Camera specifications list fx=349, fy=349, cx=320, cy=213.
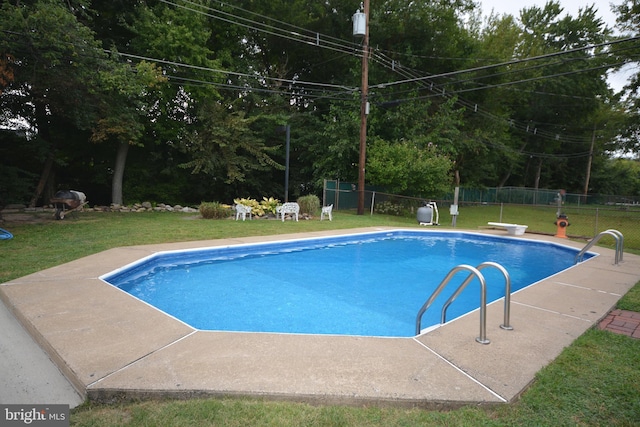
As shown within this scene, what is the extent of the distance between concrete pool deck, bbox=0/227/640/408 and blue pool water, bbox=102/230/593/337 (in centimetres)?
77

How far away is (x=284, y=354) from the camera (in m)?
2.94

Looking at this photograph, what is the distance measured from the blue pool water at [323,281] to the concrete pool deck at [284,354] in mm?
773

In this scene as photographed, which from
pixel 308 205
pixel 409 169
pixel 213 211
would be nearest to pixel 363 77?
pixel 409 169

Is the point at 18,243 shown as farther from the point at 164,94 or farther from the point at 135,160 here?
the point at 135,160

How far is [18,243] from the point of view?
7.29 m

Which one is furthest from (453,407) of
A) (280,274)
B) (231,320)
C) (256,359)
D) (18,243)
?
(18,243)

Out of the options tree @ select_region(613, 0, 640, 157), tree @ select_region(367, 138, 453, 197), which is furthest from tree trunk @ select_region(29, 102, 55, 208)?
tree @ select_region(613, 0, 640, 157)

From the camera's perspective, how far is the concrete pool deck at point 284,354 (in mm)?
2412

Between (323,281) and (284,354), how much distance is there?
3817 mm

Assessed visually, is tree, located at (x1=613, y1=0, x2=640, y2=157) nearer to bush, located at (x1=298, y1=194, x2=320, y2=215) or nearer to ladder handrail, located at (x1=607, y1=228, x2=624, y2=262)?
ladder handrail, located at (x1=607, y1=228, x2=624, y2=262)

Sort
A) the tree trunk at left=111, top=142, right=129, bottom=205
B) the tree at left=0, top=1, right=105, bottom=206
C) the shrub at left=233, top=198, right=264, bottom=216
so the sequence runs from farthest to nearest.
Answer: the tree trunk at left=111, top=142, right=129, bottom=205 < the shrub at left=233, top=198, right=264, bottom=216 < the tree at left=0, top=1, right=105, bottom=206

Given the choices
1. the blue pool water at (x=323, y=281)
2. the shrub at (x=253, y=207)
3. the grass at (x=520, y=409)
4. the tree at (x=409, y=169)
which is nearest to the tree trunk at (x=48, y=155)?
the shrub at (x=253, y=207)

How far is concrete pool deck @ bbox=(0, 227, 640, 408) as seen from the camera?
7.91 feet

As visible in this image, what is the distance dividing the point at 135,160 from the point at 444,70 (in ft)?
60.8
